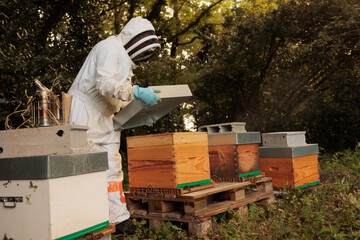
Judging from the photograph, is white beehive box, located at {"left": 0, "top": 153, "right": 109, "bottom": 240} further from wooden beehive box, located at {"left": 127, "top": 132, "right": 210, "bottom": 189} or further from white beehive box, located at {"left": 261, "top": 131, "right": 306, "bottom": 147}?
white beehive box, located at {"left": 261, "top": 131, "right": 306, "bottom": 147}

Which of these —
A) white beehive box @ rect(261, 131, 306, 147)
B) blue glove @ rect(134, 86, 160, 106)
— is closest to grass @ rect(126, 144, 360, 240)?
white beehive box @ rect(261, 131, 306, 147)

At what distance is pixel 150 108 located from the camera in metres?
3.02

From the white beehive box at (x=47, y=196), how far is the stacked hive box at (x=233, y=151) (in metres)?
2.04

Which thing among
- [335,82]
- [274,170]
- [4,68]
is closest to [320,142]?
[335,82]

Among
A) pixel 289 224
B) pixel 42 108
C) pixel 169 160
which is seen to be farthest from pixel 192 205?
pixel 42 108

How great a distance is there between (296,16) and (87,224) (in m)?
8.66

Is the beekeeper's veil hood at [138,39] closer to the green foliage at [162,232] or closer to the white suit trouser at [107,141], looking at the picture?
the white suit trouser at [107,141]

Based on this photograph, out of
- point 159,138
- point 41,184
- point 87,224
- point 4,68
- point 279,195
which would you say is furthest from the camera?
point 279,195

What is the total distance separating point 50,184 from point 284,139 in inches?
126

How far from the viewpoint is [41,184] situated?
5.80ft

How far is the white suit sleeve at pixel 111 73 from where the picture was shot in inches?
106

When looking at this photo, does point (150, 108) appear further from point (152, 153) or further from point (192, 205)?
point (192, 205)

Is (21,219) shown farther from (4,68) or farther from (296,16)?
(296,16)

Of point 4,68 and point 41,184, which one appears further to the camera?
point 4,68
